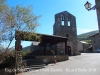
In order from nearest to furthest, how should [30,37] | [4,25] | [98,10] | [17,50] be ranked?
[98,10], [4,25], [17,50], [30,37]

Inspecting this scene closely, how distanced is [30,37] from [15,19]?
96.0 inches

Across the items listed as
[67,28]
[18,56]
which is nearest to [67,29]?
[67,28]

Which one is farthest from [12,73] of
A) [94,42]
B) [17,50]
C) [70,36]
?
[94,42]

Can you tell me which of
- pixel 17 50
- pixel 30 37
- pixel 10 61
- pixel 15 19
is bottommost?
pixel 10 61

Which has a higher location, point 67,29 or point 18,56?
point 67,29

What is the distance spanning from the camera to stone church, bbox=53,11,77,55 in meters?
29.5

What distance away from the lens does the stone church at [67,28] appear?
2955cm

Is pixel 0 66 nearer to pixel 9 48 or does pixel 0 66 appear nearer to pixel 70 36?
pixel 9 48

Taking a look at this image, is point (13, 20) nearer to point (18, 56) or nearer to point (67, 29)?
point (18, 56)

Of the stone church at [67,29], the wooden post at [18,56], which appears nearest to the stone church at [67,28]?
the stone church at [67,29]

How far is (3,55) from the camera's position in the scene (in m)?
11.4

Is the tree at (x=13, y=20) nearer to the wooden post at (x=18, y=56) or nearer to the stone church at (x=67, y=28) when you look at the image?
the wooden post at (x=18, y=56)

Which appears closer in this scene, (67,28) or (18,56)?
(18,56)

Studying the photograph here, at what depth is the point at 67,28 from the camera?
3016cm
